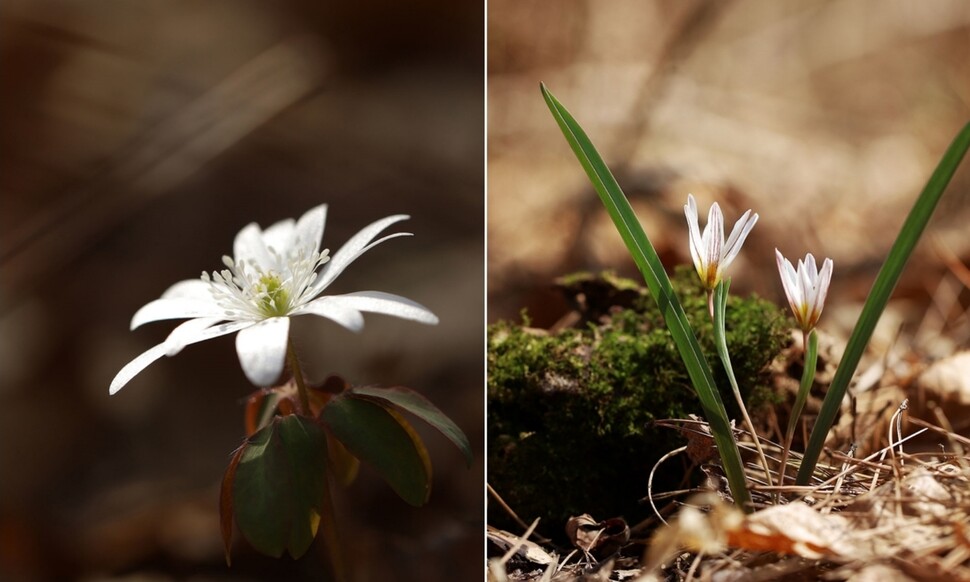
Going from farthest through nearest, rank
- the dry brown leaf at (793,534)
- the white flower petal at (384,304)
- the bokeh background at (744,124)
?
the bokeh background at (744,124) < the white flower petal at (384,304) < the dry brown leaf at (793,534)

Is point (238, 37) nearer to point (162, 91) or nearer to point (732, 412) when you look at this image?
point (162, 91)

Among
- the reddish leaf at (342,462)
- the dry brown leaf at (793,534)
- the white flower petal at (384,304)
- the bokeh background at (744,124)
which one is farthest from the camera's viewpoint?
the bokeh background at (744,124)

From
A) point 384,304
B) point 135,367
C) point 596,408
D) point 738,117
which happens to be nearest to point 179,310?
point 135,367

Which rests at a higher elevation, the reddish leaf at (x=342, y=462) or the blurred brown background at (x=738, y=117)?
the blurred brown background at (x=738, y=117)

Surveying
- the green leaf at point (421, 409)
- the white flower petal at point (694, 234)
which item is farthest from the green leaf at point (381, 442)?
the white flower petal at point (694, 234)

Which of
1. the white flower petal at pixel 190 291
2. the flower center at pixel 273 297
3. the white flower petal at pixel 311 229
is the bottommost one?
the flower center at pixel 273 297

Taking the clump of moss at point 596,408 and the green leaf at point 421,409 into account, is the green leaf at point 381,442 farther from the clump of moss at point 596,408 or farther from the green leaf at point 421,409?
the clump of moss at point 596,408

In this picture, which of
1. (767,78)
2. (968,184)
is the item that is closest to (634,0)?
(767,78)

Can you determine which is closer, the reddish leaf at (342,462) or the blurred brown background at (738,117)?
the reddish leaf at (342,462)

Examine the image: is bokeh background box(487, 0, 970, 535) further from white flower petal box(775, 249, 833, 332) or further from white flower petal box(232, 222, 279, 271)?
white flower petal box(775, 249, 833, 332)
